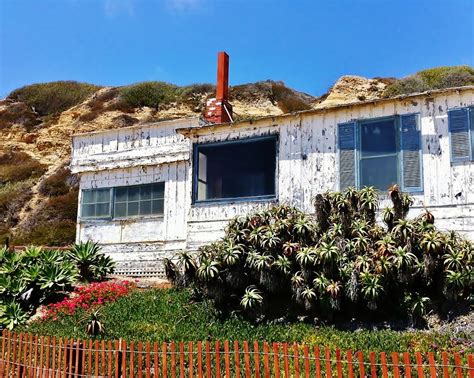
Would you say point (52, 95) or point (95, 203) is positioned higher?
point (52, 95)

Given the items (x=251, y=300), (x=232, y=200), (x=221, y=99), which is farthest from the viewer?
(x=221, y=99)

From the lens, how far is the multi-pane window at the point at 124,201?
61.7 ft

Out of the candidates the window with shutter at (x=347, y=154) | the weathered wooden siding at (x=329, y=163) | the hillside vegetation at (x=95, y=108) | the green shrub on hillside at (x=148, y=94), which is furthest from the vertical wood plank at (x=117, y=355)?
the green shrub on hillside at (x=148, y=94)

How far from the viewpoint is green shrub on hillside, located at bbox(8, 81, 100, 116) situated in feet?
161

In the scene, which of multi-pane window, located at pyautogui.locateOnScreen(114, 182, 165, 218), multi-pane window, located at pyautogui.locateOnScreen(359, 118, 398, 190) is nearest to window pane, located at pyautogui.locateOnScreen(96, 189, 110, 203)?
multi-pane window, located at pyautogui.locateOnScreen(114, 182, 165, 218)

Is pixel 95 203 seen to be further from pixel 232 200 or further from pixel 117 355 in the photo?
pixel 117 355

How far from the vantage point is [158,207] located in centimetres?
1866

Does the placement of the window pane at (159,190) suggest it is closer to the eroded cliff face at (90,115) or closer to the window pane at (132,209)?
the window pane at (132,209)

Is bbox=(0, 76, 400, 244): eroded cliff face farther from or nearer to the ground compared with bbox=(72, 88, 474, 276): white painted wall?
farther from the ground

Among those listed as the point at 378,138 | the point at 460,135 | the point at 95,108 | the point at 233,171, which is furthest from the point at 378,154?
the point at 95,108

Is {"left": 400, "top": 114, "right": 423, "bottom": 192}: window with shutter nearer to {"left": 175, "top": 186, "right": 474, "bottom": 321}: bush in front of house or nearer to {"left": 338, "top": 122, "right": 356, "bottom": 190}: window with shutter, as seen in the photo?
{"left": 338, "top": 122, "right": 356, "bottom": 190}: window with shutter

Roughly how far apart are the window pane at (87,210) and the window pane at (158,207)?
2651 millimetres

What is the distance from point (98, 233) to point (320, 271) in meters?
10.6

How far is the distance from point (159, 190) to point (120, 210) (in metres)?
1.70
